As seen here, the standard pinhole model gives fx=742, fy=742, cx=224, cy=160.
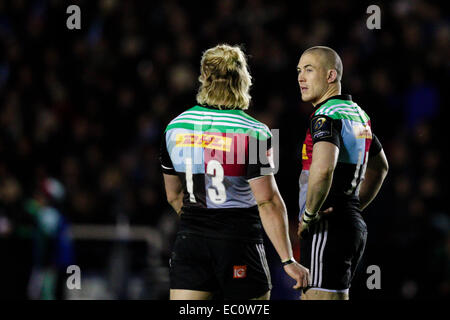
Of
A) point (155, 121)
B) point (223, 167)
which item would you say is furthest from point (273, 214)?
point (155, 121)

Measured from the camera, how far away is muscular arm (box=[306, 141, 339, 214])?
463 cm

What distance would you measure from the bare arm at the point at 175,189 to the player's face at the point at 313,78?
1061 millimetres

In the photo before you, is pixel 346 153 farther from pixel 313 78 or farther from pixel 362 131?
pixel 313 78

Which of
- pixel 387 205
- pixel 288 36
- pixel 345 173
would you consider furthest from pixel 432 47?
pixel 345 173

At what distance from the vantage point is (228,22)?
1157 centimetres

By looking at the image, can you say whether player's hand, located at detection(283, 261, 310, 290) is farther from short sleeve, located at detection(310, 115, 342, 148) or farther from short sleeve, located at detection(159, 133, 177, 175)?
short sleeve, located at detection(159, 133, 177, 175)

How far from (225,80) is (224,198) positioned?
74 cm

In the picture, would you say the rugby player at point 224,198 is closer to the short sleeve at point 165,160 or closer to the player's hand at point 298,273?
the player's hand at point 298,273

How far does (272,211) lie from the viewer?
452 cm

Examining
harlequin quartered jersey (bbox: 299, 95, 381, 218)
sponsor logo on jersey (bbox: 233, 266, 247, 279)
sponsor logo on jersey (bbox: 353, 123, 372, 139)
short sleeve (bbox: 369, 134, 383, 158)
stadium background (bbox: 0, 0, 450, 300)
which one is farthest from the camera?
stadium background (bbox: 0, 0, 450, 300)

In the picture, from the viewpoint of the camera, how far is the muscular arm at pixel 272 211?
4.48m

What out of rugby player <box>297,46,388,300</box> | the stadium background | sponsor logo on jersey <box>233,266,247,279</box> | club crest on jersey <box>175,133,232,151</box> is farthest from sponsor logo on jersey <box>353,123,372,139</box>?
the stadium background

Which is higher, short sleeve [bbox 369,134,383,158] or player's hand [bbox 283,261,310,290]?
short sleeve [bbox 369,134,383,158]

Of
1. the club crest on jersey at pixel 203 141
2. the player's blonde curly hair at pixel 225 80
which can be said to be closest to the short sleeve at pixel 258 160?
the club crest on jersey at pixel 203 141
